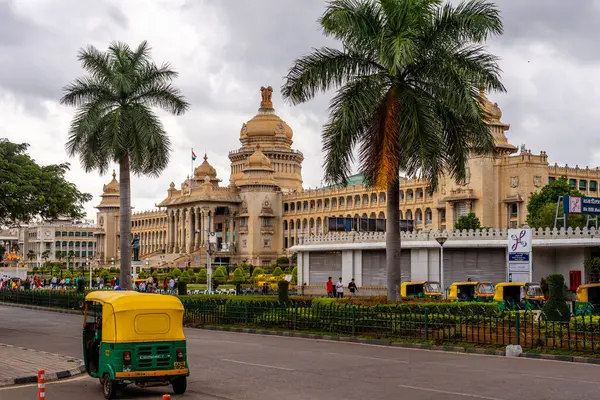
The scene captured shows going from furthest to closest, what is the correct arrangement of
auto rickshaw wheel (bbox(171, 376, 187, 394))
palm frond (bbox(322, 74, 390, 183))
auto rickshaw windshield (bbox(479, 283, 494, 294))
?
1. auto rickshaw windshield (bbox(479, 283, 494, 294))
2. palm frond (bbox(322, 74, 390, 183))
3. auto rickshaw wheel (bbox(171, 376, 187, 394))

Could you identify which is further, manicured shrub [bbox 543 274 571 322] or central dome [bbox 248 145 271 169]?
central dome [bbox 248 145 271 169]

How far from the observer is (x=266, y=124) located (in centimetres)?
13050

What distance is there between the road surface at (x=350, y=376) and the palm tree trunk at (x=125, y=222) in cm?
1300

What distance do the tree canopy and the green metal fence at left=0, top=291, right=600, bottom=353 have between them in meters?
6.33

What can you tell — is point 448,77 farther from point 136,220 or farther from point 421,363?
point 136,220

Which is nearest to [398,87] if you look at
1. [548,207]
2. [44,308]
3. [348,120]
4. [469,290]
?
[348,120]

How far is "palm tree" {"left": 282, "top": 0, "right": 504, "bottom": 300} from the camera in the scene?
24.1 metres

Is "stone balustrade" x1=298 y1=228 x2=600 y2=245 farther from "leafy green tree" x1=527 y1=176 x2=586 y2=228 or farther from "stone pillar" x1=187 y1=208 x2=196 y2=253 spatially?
"stone pillar" x1=187 y1=208 x2=196 y2=253

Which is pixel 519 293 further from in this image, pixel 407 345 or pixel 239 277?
pixel 239 277

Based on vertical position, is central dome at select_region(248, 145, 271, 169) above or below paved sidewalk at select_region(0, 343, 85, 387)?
above

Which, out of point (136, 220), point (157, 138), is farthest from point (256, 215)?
point (157, 138)

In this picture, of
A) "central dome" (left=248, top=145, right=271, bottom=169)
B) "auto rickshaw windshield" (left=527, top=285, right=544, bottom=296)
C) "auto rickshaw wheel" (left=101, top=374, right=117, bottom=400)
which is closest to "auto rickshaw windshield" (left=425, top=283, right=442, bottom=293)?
"auto rickshaw windshield" (left=527, top=285, right=544, bottom=296)

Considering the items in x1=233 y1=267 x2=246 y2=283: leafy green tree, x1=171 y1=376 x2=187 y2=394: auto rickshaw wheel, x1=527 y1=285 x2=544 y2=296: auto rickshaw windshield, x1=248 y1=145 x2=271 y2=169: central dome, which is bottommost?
x1=171 y1=376 x2=187 y2=394: auto rickshaw wheel

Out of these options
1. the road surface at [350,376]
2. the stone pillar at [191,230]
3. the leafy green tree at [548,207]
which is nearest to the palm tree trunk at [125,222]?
the road surface at [350,376]
